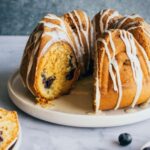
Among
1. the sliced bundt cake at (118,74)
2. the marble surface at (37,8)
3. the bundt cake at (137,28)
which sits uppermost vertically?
the bundt cake at (137,28)

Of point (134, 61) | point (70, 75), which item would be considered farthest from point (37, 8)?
point (134, 61)

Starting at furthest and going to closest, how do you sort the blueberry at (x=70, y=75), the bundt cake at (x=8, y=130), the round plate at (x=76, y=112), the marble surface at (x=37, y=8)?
1. the marble surface at (x=37, y=8)
2. the blueberry at (x=70, y=75)
3. the round plate at (x=76, y=112)
4. the bundt cake at (x=8, y=130)

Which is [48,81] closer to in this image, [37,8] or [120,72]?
[120,72]

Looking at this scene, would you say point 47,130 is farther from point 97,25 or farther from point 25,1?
point 25,1

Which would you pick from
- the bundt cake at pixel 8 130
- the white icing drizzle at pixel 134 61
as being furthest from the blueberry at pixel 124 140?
the bundt cake at pixel 8 130

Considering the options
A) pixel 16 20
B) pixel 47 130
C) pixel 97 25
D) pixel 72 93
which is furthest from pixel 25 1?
pixel 47 130

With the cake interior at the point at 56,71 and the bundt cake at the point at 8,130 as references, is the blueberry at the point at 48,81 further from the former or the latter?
the bundt cake at the point at 8,130
